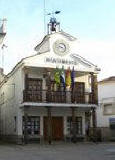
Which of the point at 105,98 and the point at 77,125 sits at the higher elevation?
the point at 105,98

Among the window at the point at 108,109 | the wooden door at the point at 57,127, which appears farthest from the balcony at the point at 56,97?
the window at the point at 108,109

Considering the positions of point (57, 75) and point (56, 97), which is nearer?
point (57, 75)

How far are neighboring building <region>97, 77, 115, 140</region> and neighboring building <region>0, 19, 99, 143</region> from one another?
15.0ft

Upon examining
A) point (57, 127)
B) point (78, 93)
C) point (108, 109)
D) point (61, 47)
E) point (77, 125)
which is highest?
point (61, 47)

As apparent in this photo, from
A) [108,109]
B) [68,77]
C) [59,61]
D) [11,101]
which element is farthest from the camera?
[108,109]

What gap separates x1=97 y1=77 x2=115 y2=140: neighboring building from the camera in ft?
136

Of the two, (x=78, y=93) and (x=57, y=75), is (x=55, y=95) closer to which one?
(x=57, y=75)

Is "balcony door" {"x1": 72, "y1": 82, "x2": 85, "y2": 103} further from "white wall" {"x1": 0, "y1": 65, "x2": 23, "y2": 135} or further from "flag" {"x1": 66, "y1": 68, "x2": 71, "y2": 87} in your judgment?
"white wall" {"x1": 0, "y1": 65, "x2": 23, "y2": 135}

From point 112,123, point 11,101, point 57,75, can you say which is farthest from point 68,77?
point 112,123

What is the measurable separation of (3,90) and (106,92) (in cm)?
1108

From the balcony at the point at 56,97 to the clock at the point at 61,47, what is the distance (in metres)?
3.54

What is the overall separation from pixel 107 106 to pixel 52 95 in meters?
11.1

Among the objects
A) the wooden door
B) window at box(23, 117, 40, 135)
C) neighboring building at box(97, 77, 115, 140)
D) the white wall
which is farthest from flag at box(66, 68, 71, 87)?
neighboring building at box(97, 77, 115, 140)

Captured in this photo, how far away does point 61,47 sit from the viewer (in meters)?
35.3
